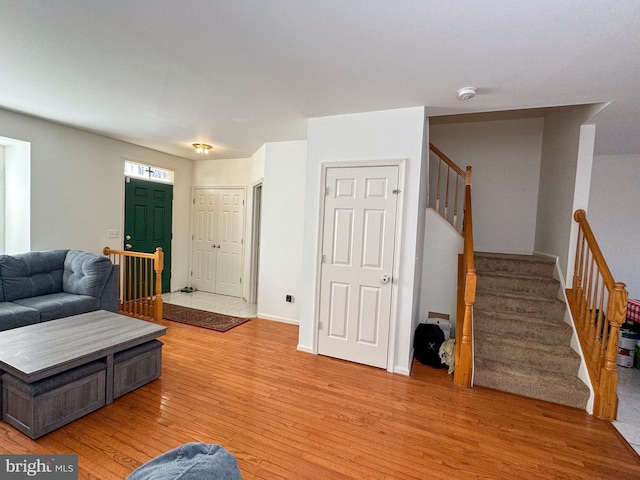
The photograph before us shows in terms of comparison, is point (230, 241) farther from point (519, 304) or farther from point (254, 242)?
point (519, 304)

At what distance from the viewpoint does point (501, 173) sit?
4340mm

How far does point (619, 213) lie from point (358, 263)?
13.2ft

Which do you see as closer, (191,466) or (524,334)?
(191,466)

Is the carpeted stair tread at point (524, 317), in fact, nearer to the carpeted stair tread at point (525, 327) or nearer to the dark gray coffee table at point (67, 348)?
the carpeted stair tread at point (525, 327)

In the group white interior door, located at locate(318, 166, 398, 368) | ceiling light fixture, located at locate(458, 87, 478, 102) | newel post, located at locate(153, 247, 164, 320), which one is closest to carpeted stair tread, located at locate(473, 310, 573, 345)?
white interior door, located at locate(318, 166, 398, 368)

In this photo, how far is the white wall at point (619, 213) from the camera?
4.11 metres

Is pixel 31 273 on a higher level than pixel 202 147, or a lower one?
lower

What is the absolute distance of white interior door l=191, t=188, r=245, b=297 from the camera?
18.0ft

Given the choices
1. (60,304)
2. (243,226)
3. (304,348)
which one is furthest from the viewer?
(243,226)

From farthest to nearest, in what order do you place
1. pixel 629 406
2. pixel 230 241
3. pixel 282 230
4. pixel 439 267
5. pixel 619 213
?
1. pixel 230 241
2. pixel 282 230
3. pixel 619 213
4. pixel 439 267
5. pixel 629 406

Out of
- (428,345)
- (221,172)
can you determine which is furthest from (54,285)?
(428,345)

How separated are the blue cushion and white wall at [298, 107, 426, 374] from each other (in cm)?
240

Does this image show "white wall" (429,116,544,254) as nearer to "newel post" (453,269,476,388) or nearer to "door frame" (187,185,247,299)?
"newel post" (453,269,476,388)

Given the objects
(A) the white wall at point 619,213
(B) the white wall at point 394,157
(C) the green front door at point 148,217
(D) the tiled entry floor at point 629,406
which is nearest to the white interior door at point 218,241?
(C) the green front door at point 148,217
